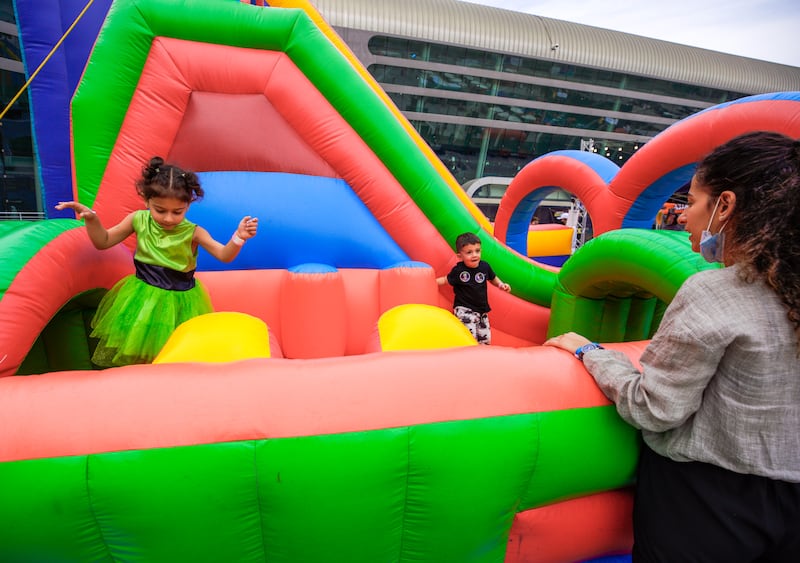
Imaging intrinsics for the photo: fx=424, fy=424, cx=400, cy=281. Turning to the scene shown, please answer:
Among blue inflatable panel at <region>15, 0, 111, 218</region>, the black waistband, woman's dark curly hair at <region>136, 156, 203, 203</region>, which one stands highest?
blue inflatable panel at <region>15, 0, 111, 218</region>

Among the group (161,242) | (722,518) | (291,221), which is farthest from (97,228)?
(722,518)

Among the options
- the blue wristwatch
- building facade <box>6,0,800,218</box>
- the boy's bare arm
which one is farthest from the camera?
building facade <box>6,0,800,218</box>

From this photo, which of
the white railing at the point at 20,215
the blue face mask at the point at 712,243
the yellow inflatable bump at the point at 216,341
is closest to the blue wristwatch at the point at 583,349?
the blue face mask at the point at 712,243

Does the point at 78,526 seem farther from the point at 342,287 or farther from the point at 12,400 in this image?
the point at 342,287

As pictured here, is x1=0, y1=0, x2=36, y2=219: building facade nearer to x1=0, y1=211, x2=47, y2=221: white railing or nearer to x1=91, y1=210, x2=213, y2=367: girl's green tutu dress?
x1=0, y1=211, x2=47, y2=221: white railing

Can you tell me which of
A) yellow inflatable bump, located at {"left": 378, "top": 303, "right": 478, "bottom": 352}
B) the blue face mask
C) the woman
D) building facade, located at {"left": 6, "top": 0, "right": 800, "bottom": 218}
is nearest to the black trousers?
the woman

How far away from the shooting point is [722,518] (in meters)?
0.85

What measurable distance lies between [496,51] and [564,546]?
18.1 meters

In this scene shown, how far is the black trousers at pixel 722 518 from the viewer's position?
2.72 feet

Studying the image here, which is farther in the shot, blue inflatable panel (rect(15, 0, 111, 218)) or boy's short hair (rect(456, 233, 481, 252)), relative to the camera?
boy's short hair (rect(456, 233, 481, 252))

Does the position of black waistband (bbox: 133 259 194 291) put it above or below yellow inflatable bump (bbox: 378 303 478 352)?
above

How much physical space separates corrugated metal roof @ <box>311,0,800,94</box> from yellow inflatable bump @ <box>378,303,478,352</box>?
50.2ft

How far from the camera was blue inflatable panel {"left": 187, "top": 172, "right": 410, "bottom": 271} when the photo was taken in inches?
90.0

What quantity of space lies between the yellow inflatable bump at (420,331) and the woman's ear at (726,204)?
90cm
